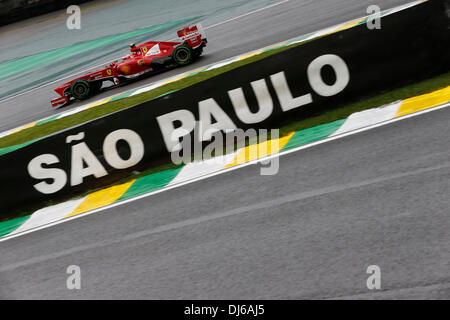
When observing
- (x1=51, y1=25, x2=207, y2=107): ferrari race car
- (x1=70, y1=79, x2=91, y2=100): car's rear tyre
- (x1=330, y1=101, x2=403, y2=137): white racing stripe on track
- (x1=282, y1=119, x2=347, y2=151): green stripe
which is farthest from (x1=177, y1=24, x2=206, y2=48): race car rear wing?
(x1=330, y1=101, x2=403, y2=137): white racing stripe on track

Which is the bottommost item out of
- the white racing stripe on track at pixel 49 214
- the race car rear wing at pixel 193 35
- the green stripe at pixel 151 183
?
the white racing stripe on track at pixel 49 214

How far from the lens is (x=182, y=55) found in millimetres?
14773

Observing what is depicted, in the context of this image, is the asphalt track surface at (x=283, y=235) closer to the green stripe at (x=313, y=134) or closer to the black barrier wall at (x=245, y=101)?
the green stripe at (x=313, y=134)

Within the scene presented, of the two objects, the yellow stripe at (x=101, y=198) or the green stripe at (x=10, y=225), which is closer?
the yellow stripe at (x=101, y=198)

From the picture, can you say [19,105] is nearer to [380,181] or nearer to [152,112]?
[152,112]

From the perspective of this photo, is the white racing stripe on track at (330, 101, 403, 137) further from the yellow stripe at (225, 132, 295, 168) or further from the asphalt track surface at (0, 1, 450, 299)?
the yellow stripe at (225, 132, 295, 168)

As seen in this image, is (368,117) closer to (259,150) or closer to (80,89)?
(259,150)

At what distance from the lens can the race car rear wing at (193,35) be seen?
14609 millimetres

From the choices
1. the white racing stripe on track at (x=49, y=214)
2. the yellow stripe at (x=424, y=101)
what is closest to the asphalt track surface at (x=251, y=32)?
the yellow stripe at (x=424, y=101)

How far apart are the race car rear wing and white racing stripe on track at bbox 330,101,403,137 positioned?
25.1 feet

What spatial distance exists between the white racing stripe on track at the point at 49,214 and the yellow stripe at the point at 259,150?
2284 mm

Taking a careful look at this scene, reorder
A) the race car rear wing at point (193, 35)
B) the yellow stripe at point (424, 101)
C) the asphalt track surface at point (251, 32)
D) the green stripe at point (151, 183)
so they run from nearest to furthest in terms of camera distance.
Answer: the yellow stripe at point (424, 101), the green stripe at point (151, 183), the asphalt track surface at point (251, 32), the race car rear wing at point (193, 35)

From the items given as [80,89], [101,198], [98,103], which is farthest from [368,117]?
[80,89]
